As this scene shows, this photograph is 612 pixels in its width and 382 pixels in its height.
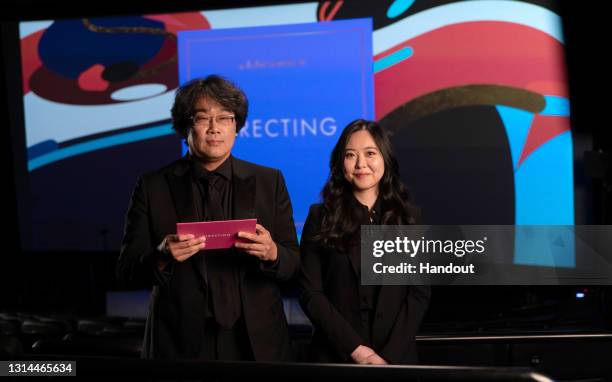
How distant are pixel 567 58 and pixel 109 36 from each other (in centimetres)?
356

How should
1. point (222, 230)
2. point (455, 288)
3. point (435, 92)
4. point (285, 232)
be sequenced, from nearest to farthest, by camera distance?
point (222, 230) < point (285, 232) < point (435, 92) < point (455, 288)

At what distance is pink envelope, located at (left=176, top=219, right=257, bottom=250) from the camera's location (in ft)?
6.61

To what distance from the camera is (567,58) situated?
494 centimetres

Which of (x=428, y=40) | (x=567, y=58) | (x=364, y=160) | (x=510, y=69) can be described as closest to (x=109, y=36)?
(x=428, y=40)

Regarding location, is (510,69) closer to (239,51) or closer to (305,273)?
(239,51)

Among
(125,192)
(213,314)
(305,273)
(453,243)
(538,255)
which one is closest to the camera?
(213,314)

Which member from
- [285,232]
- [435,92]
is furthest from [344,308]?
[435,92]

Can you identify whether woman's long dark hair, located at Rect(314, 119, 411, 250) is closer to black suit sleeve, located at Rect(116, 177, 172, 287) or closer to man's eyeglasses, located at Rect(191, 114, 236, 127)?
man's eyeglasses, located at Rect(191, 114, 236, 127)

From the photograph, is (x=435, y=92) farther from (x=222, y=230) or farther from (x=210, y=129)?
(x=222, y=230)

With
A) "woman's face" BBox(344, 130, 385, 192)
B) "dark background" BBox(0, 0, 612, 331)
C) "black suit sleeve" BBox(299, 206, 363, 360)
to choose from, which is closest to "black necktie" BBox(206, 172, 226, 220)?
"black suit sleeve" BBox(299, 206, 363, 360)

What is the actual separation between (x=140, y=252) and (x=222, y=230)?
29 centimetres

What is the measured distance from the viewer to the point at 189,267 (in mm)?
2189

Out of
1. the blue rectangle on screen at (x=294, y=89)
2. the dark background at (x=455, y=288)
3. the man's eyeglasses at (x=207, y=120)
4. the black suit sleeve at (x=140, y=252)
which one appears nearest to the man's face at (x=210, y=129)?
the man's eyeglasses at (x=207, y=120)

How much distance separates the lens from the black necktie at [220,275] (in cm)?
212
